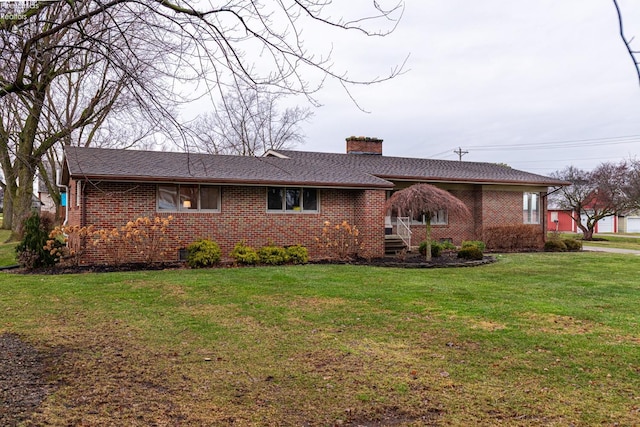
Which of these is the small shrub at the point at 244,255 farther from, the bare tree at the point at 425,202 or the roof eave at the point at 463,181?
the roof eave at the point at 463,181

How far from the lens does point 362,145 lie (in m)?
23.1

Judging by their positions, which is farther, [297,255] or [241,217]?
[241,217]

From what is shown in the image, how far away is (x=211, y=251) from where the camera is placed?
42.3 ft

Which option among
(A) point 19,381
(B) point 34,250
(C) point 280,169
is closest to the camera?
(A) point 19,381

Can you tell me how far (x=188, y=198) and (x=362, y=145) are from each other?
11142 millimetres

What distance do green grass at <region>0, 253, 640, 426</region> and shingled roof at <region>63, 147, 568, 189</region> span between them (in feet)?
10.6

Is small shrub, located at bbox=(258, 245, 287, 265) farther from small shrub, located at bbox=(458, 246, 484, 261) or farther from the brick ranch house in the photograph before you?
small shrub, located at bbox=(458, 246, 484, 261)

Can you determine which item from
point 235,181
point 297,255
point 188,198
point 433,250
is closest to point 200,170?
point 188,198

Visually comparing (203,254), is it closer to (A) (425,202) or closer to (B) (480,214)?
(A) (425,202)

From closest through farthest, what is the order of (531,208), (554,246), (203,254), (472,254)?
(203,254)
(472,254)
(554,246)
(531,208)

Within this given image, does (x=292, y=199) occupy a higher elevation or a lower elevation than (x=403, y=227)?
higher

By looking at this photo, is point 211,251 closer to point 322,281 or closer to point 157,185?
point 157,185

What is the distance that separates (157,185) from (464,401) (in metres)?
11.9

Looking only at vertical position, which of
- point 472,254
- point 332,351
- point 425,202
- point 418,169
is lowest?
point 332,351
